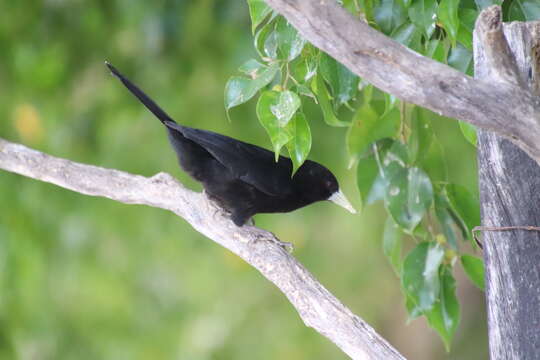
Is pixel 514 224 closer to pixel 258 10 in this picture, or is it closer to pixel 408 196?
pixel 408 196

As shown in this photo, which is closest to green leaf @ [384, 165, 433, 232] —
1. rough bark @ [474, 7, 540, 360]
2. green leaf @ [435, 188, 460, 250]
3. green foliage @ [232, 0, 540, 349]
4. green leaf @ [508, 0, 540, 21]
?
green foliage @ [232, 0, 540, 349]

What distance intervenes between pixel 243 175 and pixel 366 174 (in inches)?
20.2

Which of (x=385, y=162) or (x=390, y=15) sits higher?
(x=390, y=15)

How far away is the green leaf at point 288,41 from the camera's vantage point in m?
1.89

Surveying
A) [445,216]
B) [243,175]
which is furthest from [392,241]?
[243,175]

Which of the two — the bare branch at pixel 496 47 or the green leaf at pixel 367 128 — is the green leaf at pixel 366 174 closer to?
the green leaf at pixel 367 128

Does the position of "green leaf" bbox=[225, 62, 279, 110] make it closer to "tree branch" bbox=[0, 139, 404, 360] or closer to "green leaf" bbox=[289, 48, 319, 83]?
"green leaf" bbox=[289, 48, 319, 83]

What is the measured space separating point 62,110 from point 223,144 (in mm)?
1940

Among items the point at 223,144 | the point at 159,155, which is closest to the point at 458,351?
the point at 159,155

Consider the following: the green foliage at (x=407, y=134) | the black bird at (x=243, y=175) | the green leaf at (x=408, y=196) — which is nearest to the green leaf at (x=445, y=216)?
the green foliage at (x=407, y=134)

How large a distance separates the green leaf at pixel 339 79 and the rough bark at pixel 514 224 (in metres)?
0.34

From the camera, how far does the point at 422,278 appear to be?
2350 millimetres

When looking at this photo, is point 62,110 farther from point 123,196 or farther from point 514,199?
point 514,199

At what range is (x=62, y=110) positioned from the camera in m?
4.47
